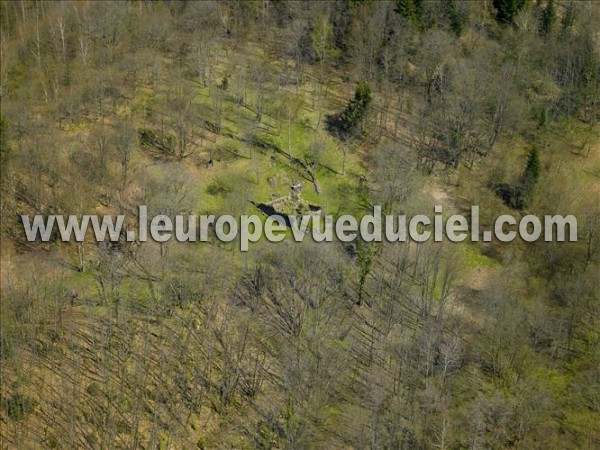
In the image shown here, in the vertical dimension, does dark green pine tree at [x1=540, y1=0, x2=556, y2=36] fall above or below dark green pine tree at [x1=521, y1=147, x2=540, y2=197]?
above

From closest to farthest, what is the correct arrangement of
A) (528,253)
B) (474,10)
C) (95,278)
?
1. (95,278)
2. (528,253)
3. (474,10)

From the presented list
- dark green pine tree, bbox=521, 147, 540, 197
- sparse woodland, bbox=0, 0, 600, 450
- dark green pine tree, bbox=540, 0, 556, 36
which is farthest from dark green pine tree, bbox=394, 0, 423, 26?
dark green pine tree, bbox=521, 147, 540, 197

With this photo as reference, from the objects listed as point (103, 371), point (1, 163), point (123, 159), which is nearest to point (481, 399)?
point (103, 371)

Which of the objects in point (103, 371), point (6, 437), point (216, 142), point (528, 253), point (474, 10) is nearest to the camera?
point (6, 437)

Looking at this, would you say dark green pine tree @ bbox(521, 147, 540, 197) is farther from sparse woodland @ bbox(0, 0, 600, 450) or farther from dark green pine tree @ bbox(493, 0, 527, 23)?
dark green pine tree @ bbox(493, 0, 527, 23)

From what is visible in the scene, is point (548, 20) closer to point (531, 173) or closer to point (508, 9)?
point (508, 9)

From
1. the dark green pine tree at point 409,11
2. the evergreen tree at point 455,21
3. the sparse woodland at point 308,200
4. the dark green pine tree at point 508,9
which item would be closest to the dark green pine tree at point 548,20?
the sparse woodland at point 308,200

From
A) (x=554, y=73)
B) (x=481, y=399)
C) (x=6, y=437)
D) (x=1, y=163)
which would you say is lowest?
(x=6, y=437)

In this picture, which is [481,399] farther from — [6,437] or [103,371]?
[6,437]

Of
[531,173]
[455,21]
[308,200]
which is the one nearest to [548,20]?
[455,21]
